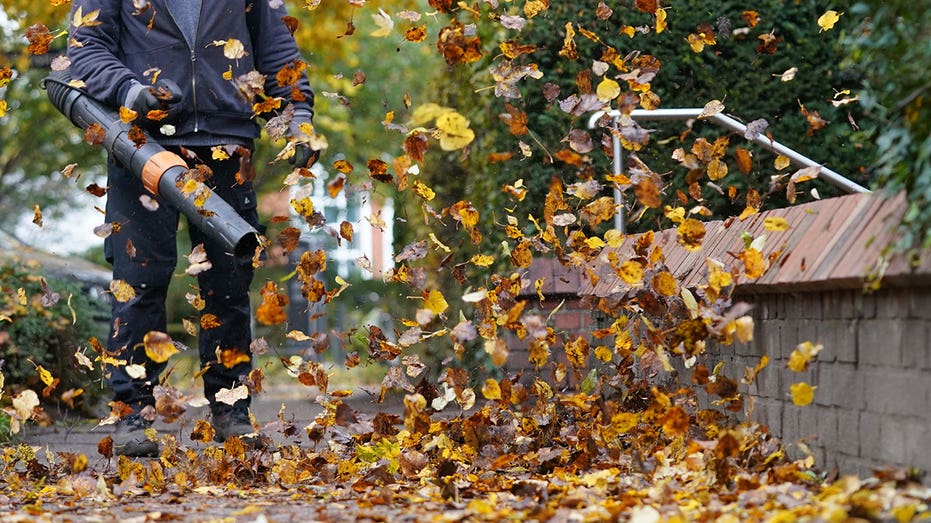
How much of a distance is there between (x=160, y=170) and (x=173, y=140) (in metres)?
0.34

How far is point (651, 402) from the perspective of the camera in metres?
3.63

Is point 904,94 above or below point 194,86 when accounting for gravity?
below

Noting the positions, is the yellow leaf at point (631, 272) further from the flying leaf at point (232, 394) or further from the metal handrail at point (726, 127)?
the flying leaf at point (232, 394)

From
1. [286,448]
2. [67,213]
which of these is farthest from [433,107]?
[67,213]

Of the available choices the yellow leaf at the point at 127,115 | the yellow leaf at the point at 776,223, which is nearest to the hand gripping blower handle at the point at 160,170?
the yellow leaf at the point at 127,115

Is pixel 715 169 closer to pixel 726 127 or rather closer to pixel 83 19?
pixel 726 127

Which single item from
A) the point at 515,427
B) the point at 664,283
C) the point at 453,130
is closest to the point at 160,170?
the point at 453,130

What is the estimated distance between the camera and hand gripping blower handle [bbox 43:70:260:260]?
12.1 feet

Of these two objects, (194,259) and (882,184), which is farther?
(194,259)

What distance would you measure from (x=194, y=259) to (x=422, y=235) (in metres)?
3.17

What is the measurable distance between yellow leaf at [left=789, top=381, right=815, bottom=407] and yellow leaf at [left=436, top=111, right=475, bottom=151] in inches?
38.6

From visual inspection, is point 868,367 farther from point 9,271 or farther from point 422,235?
point 9,271

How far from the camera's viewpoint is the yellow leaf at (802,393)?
8.84 feet

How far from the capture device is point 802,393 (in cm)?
271
